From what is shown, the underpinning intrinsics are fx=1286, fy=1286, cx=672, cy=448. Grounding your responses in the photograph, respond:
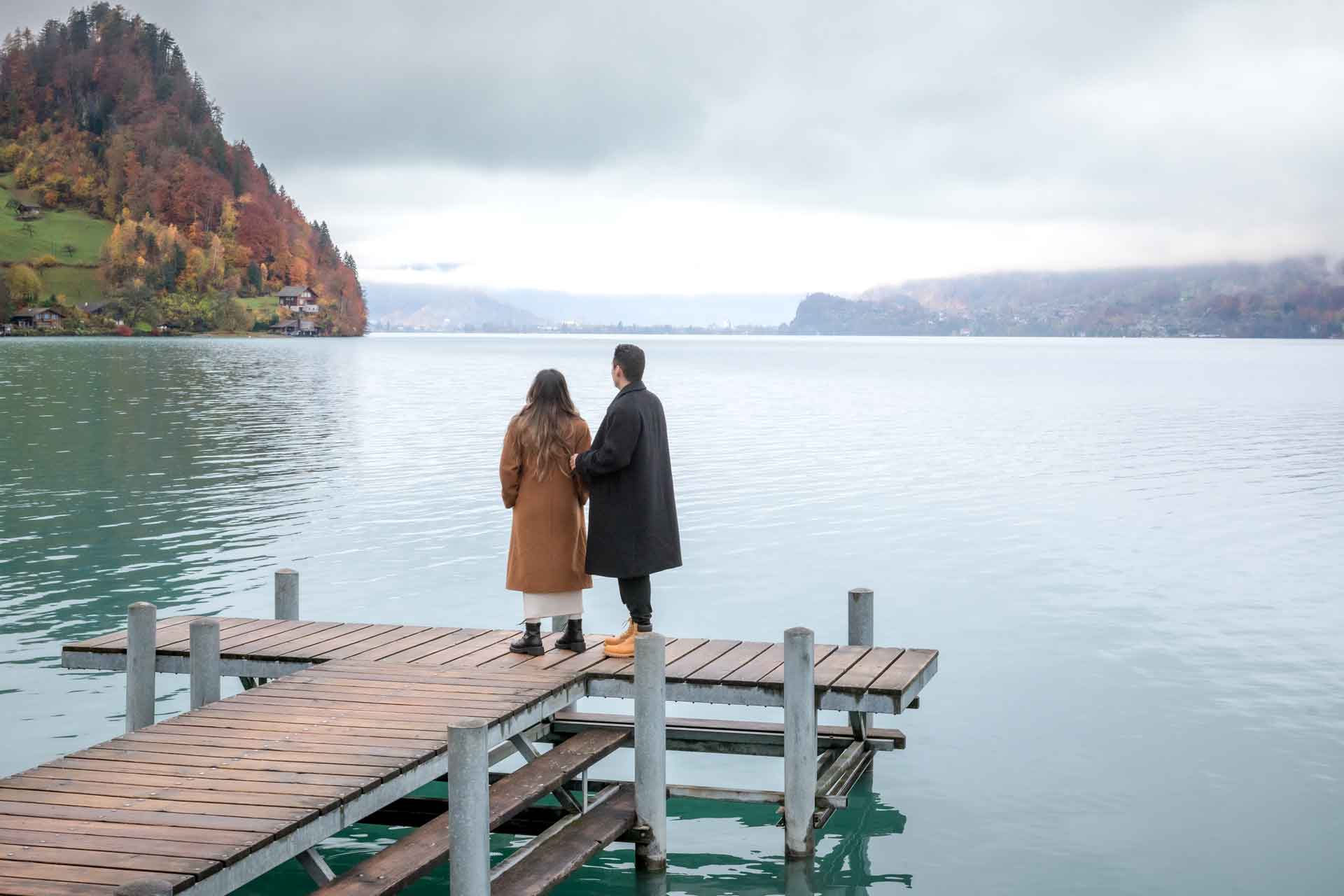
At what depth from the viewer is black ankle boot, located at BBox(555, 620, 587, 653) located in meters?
10.9

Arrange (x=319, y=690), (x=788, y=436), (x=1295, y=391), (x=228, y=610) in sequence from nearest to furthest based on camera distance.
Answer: (x=319, y=690)
(x=228, y=610)
(x=788, y=436)
(x=1295, y=391)

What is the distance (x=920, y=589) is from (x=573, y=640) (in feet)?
40.2

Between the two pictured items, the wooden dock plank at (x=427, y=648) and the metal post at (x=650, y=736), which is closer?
the metal post at (x=650, y=736)

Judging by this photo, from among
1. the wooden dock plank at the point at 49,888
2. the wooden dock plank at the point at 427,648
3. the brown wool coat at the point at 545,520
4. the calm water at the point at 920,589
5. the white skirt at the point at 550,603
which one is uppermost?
the brown wool coat at the point at 545,520

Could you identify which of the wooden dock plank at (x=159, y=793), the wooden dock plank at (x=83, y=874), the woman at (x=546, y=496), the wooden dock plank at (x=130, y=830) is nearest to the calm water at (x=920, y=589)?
the woman at (x=546, y=496)

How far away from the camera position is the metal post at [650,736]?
8.94 meters

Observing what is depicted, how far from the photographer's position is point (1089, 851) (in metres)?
10.7

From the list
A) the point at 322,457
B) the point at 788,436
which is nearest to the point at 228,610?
the point at 322,457

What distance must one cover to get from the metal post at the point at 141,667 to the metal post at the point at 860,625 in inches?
235

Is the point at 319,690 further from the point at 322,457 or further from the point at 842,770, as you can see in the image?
the point at 322,457

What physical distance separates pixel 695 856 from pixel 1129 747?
17.8ft

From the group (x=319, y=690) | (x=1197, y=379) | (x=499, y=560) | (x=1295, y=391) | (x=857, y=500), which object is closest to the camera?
(x=319, y=690)

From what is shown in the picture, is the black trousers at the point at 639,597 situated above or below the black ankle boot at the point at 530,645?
above

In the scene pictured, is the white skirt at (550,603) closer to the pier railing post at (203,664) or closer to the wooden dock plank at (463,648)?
the wooden dock plank at (463,648)
